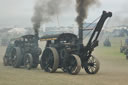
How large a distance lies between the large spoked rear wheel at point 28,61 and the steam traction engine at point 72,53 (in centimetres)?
157

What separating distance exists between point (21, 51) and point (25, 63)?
1153 millimetres

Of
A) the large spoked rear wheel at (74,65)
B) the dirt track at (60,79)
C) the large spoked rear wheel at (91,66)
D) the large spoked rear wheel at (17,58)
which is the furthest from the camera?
the large spoked rear wheel at (17,58)

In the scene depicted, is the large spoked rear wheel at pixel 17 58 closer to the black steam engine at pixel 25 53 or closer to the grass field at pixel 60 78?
the black steam engine at pixel 25 53

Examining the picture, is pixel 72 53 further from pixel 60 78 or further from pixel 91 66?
pixel 60 78

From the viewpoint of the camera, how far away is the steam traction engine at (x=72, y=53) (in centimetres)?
1495

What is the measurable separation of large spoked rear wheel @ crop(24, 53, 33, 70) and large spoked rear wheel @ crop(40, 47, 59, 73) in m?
1.42

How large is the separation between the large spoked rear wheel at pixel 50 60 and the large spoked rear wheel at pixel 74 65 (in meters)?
0.81

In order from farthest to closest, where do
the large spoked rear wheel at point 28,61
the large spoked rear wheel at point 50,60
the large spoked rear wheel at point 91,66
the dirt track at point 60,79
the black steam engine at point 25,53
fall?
the black steam engine at point 25,53 → the large spoked rear wheel at point 28,61 → the large spoked rear wheel at point 50,60 → the large spoked rear wheel at point 91,66 → the dirt track at point 60,79

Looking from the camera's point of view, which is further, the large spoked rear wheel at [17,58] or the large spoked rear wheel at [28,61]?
the large spoked rear wheel at [17,58]

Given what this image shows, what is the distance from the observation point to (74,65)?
15039mm

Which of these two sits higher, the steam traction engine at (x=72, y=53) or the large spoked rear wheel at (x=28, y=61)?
the steam traction engine at (x=72, y=53)

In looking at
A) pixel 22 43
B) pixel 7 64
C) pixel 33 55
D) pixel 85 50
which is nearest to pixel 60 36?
pixel 85 50

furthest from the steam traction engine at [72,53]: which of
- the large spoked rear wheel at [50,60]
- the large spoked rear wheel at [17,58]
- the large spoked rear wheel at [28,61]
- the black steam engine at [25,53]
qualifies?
the large spoked rear wheel at [17,58]

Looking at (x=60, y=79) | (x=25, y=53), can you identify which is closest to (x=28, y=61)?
(x=25, y=53)
